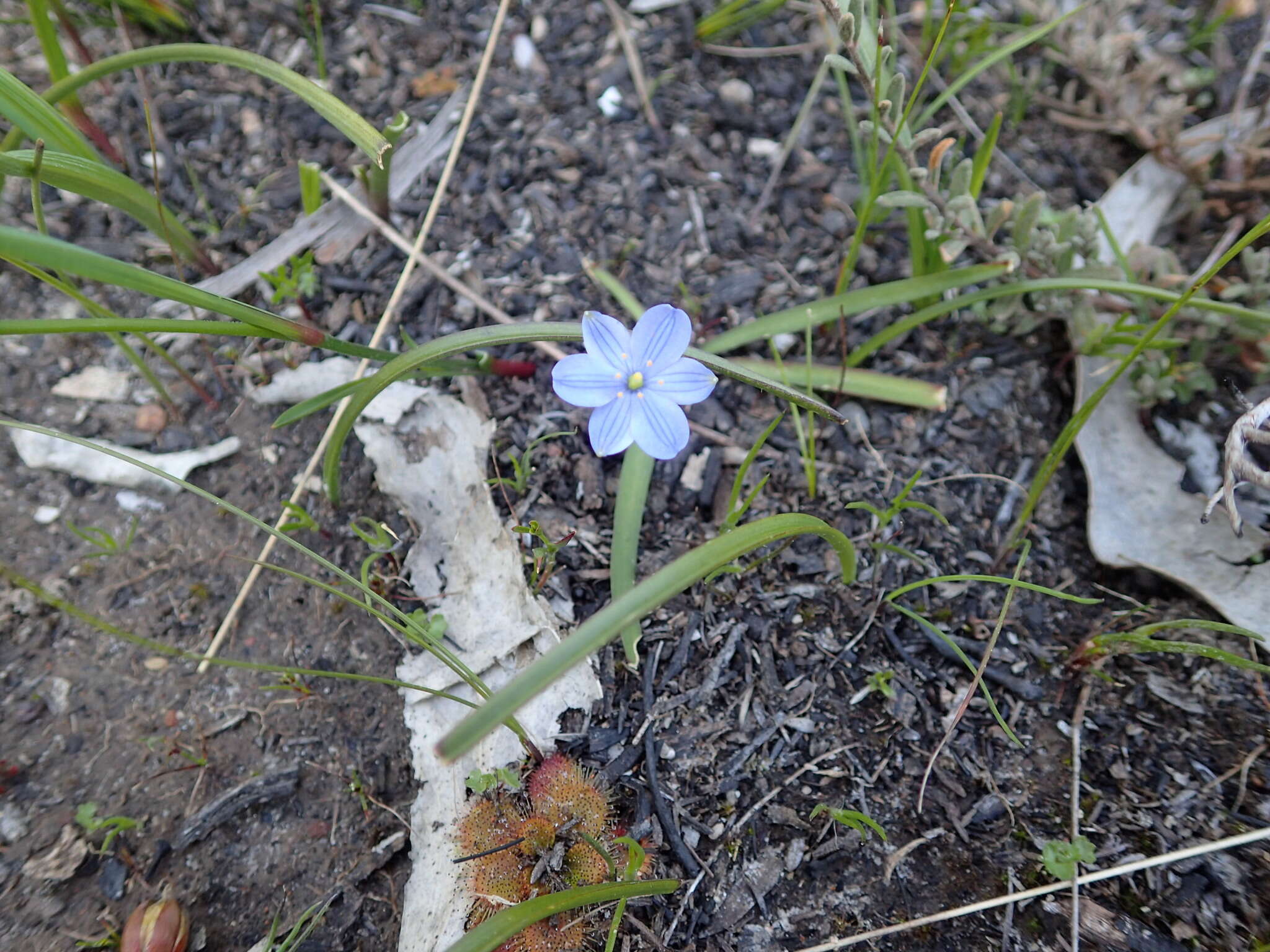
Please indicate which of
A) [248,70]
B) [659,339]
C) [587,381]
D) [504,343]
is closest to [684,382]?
[659,339]

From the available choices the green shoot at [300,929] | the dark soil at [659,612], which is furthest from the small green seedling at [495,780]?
the green shoot at [300,929]

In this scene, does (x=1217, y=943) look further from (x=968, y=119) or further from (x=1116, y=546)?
(x=968, y=119)

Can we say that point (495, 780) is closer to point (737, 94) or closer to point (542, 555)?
point (542, 555)

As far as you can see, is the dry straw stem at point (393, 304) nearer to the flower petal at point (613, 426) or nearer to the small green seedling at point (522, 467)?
the small green seedling at point (522, 467)

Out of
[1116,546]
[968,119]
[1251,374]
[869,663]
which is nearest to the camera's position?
[869,663]

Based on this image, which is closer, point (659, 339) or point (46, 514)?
point (659, 339)

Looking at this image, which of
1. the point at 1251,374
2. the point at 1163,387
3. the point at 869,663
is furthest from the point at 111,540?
the point at 1251,374
